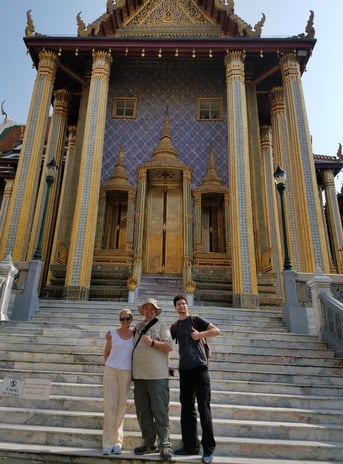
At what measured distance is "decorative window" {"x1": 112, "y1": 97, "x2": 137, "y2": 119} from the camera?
14.0 metres

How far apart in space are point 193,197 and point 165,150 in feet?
6.57

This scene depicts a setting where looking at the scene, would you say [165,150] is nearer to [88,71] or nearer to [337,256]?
[88,71]

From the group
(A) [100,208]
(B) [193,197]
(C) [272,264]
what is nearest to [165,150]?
(B) [193,197]

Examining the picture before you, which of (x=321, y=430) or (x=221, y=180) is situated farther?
(x=221, y=180)

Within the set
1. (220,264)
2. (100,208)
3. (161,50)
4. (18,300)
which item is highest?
(161,50)

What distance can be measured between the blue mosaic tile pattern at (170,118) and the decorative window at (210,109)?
18 centimetres

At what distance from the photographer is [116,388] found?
3.32 m

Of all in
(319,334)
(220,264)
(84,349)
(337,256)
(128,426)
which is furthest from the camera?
(337,256)

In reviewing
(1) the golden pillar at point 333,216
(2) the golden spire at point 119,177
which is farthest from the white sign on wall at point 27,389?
(1) the golden pillar at point 333,216

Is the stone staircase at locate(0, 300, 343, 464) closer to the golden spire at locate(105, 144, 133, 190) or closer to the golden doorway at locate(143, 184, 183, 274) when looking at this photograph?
Answer: the golden doorway at locate(143, 184, 183, 274)

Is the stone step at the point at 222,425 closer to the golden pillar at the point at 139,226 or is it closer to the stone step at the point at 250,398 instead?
Result: the stone step at the point at 250,398

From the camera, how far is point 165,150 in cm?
1298

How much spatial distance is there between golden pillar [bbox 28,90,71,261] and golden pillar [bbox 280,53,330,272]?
822 cm

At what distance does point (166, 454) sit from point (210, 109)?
12.9 metres
